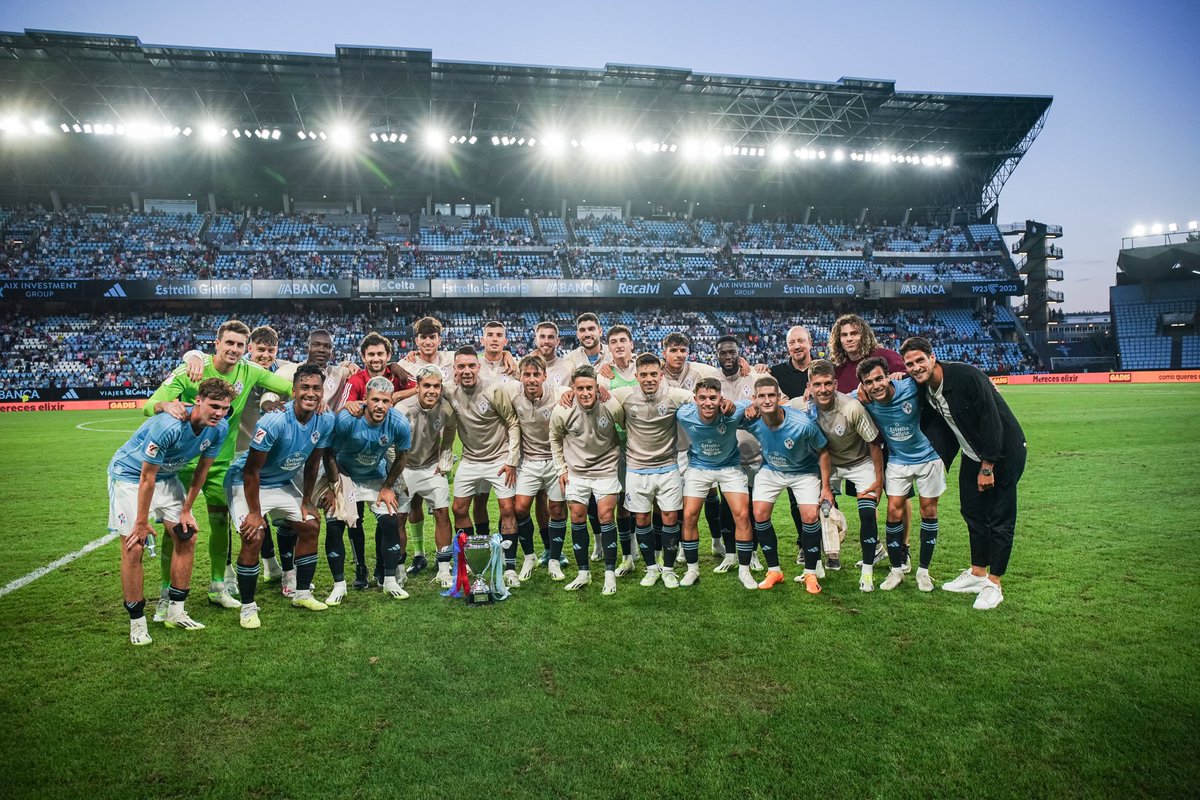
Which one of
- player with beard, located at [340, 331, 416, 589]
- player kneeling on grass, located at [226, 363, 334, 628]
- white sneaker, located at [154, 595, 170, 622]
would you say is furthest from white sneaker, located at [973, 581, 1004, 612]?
white sneaker, located at [154, 595, 170, 622]

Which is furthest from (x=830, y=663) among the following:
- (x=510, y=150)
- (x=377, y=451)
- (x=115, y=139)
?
(x=115, y=139)

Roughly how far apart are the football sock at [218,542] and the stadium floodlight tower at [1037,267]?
5930 cm

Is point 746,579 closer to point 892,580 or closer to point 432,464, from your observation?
point 892,580

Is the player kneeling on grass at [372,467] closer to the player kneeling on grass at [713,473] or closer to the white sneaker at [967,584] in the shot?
the player kneeling on grass at [713,473]

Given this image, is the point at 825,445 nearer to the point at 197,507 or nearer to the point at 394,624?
the point at 394,624

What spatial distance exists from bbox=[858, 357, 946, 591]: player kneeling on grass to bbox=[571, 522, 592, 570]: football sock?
2535mm

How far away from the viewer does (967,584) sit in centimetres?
574

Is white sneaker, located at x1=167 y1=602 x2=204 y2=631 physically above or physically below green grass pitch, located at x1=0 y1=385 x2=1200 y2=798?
above

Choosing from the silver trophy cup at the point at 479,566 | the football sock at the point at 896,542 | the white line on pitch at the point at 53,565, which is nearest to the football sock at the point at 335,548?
the silver trophy cup at the point at 479,566

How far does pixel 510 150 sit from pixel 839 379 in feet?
128

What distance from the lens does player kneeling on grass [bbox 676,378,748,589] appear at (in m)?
6.08

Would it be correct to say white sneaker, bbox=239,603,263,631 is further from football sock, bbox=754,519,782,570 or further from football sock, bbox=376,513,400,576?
football sock, bbox=754,519,782,570

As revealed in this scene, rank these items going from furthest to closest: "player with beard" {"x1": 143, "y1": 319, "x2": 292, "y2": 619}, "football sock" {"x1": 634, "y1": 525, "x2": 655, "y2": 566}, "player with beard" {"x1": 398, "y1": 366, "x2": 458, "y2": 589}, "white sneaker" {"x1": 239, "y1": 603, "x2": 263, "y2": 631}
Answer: "player with beard" {"x1": 398, "y1": 366, "x2": 458, "y2": 589}, "football sock" {"x1": 634, "y1": 525, "x2": 655, "y2": 566}, "player with beard" {"x1": 143, "y1": 319, "x2": 292, "y2": 619}, "white sneaker" {"x1": 239, "y1": 603, "x2": 263, "y2": 631}

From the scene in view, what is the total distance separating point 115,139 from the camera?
127ft
